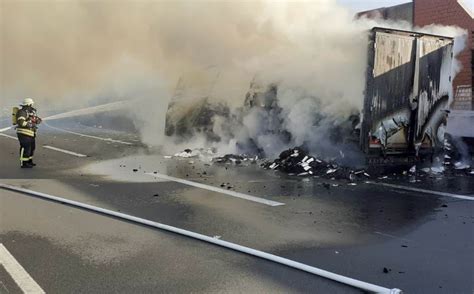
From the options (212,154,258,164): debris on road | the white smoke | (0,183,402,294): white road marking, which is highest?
the white smoke

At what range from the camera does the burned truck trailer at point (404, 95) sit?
7.94m

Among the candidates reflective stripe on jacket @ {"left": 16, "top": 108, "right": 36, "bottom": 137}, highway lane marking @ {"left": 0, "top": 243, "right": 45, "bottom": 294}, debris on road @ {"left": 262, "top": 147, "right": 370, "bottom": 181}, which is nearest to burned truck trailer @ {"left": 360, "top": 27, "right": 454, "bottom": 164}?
debris on road @ {"left": 262, "top": 147, "right": 370, "bottom": 181}

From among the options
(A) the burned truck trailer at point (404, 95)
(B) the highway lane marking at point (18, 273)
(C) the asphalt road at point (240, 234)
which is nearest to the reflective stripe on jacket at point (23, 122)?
(C) the asphalt road at point (240, 234)

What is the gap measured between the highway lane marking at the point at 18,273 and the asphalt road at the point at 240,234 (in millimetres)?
60

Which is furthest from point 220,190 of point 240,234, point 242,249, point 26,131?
point 26,131

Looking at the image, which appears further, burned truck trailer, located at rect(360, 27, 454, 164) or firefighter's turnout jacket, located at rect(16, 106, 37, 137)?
firefighter's turnout jacket, located at rect(16, 106, 37, 137)

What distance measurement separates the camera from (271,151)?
10.7 meters

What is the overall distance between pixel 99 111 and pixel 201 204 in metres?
23.0

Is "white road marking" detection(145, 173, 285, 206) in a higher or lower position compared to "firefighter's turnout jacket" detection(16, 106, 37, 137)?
lower

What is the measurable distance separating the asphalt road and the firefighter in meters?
1.41

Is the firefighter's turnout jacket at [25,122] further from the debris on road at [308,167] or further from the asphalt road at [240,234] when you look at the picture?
the debris on road at [308,167]

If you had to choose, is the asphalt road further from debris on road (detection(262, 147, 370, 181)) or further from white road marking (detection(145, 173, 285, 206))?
debris on road (detection(262, 147, 370, 181))

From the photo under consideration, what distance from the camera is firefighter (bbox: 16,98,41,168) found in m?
9.75

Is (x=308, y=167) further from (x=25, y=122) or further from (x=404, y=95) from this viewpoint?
(x=25, y=122)
